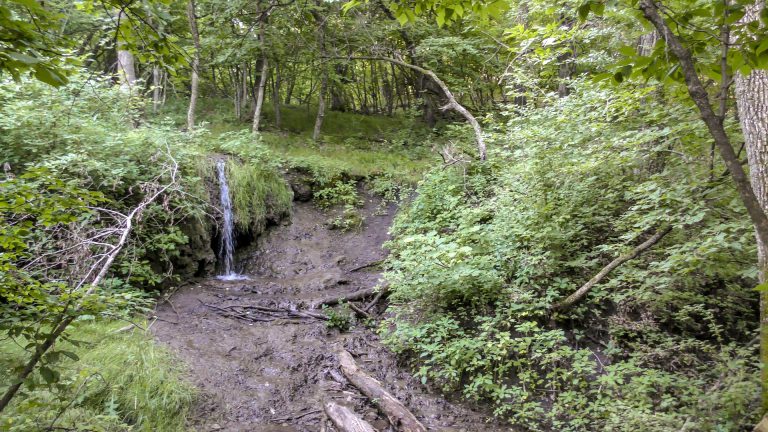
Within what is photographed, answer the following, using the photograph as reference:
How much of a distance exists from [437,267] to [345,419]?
2213mm

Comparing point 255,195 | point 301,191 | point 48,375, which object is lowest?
point 301,191

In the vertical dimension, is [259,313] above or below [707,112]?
below

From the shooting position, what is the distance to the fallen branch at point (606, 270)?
4.29 meters

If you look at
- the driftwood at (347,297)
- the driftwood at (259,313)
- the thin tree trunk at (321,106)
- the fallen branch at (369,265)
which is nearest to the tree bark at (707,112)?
the driftwood at (347,297)

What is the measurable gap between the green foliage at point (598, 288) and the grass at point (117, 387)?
2.76m

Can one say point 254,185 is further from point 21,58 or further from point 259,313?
point 21,58

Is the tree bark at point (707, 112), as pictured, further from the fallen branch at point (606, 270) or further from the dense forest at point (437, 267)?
the fallen branch at point (606, 270)

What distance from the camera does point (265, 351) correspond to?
598cm

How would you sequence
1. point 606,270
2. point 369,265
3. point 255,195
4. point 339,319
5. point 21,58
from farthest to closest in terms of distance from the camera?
point 255,195
point 369,265
point 339,319
point 606,270
point 21,58

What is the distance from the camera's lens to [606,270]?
4.65 m

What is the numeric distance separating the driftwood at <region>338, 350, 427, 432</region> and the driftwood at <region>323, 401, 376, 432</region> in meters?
0.31

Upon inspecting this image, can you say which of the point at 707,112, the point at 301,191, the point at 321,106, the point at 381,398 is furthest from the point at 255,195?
the point at 707,112

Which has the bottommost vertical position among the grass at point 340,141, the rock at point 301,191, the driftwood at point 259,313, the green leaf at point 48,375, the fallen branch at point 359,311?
the driftwood at point 259,313

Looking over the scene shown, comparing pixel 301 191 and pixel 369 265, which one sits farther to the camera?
pixel 301 191
